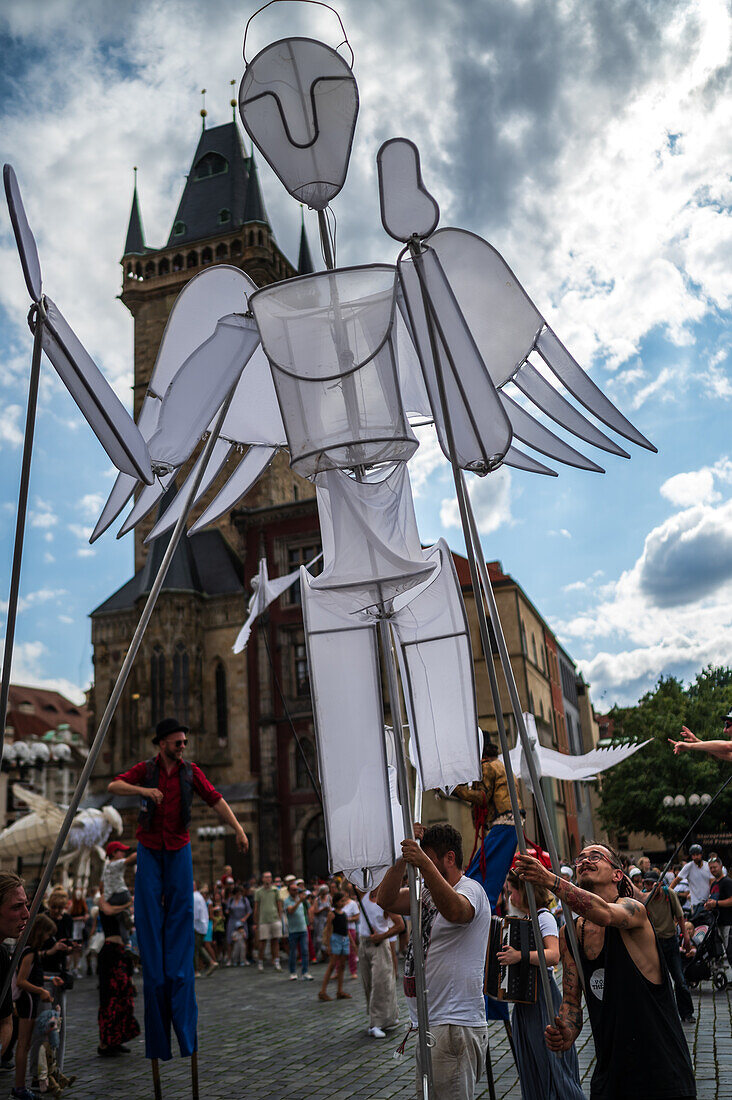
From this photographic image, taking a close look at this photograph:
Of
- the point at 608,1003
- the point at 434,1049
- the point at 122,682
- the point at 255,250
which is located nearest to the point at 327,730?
the point at 122,682

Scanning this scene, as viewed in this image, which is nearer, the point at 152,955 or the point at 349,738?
the point at 349,738

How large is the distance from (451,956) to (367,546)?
6.83 ft

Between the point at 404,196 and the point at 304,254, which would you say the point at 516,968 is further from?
the point at 304,254

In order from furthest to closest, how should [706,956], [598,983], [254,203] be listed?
[254,203]
[706,956]
[598,983]

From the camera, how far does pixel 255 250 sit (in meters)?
47.5

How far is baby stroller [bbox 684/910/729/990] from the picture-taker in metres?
10.7

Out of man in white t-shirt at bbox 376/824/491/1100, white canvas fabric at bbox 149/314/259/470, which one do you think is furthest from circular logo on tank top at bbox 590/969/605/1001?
white canvas fabric at bbox 149/314/259/470

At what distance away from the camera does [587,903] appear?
12.6 feet

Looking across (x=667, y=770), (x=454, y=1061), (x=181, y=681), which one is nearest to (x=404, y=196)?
(x=454, y=1061)

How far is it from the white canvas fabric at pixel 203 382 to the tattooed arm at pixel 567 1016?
3.24 meters

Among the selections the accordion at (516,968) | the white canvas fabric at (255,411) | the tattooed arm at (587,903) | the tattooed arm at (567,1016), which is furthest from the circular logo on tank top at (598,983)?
the white canvas fabric at (255,411)

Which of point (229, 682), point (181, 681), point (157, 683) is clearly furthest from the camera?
point (229, 682)

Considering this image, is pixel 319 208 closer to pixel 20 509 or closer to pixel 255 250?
pixel 20 509

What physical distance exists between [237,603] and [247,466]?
32049 mm
